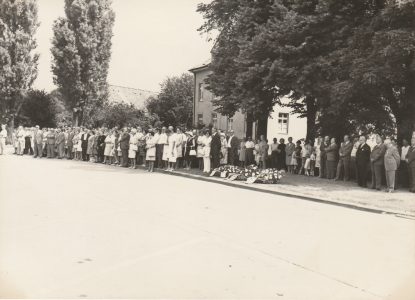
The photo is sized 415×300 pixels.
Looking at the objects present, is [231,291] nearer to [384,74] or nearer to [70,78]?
[384,74]

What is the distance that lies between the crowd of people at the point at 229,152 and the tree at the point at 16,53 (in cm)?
899

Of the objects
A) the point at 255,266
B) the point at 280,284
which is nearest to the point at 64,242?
the point at 255,266

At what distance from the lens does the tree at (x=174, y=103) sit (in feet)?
152

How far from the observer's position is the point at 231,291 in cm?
501

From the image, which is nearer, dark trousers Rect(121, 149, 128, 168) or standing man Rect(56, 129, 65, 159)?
dark trousers Rect(121, 149, 128, 168)

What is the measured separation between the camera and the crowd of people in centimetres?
1634

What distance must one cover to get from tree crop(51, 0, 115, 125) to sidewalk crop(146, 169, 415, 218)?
25.5m

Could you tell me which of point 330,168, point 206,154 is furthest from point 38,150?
point 330,168

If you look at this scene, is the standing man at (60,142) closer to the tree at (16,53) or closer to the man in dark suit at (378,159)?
the tree at (16,53)

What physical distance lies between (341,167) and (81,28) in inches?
1097

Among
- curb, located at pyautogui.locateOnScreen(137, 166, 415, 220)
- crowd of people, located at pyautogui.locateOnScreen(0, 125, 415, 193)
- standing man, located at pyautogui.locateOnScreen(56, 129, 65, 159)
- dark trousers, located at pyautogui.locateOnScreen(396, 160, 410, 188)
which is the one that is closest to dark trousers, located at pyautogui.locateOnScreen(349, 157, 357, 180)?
crowd of people, located at pyautogui.locateOnScreen(0, 125, 415, 193)

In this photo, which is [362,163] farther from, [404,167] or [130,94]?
[130,94]

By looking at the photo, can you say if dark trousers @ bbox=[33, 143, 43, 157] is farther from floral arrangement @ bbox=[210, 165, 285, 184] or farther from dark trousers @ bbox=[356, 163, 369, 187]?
dark trousers @ bbox=[356, 163, 369, 187]

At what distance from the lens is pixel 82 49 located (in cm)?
4141
